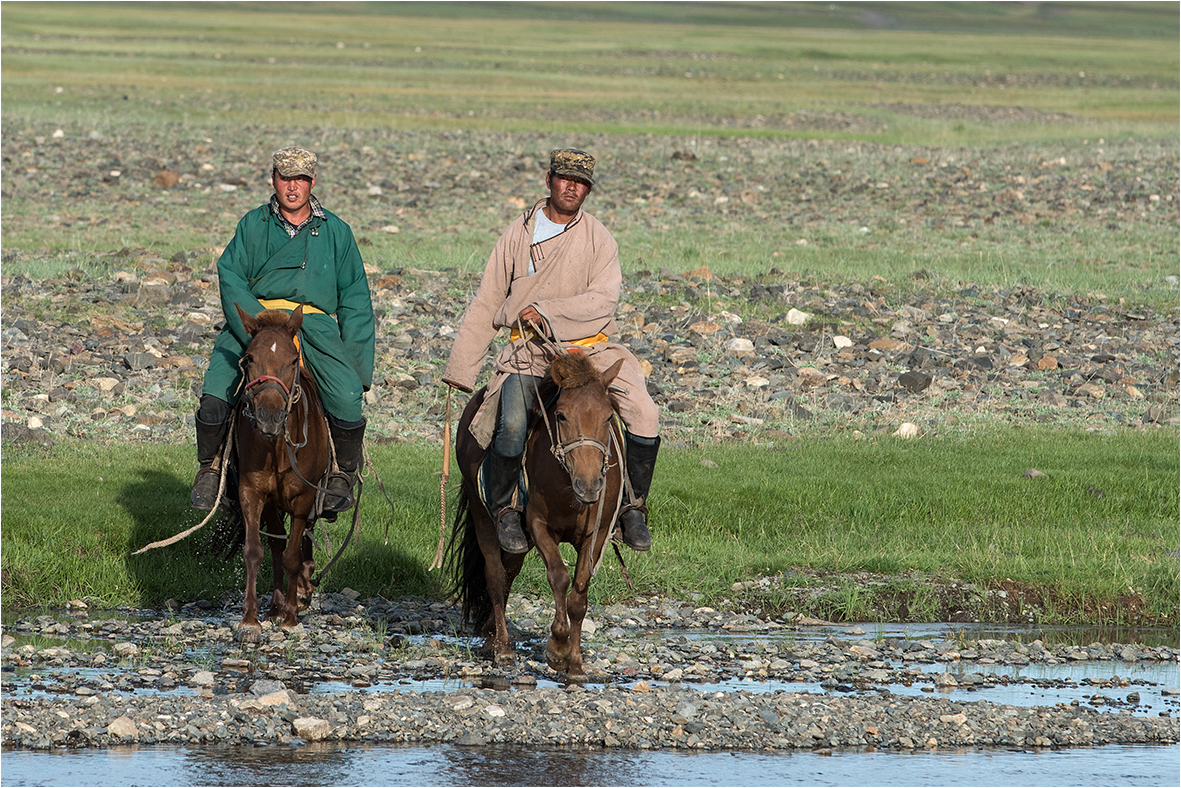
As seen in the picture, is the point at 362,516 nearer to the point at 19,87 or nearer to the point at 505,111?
the point at 505,111

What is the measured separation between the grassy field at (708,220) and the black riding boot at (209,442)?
1306 millimetres

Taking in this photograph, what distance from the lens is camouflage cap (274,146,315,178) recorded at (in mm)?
9750

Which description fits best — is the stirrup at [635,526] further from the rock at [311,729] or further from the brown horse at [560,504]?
the rock at [311,729]

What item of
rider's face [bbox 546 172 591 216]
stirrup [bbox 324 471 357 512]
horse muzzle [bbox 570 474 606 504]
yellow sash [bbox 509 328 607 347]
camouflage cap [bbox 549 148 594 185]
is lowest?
stirrup [bbox 324 471 357 512]

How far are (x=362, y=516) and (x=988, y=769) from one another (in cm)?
616

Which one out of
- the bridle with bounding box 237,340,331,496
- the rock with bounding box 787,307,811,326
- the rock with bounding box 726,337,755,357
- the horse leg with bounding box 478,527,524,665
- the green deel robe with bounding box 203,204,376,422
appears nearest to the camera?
the bridle with bounding box 237,340,331,496

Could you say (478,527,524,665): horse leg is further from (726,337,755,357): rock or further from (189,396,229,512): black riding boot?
(726,337,755,357): rock

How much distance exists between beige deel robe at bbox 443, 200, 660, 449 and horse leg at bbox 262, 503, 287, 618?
→ 73.4 inches

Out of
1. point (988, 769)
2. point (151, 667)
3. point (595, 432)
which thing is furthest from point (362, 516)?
point (988, 769)

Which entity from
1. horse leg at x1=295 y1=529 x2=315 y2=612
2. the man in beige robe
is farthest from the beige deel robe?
horse leg at x1=295 y1=529 x2=315 y2=612

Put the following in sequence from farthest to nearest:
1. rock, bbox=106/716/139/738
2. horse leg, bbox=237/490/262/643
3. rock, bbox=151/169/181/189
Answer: rock, bbox=151/169/181/189 < horse leg, bbox=237/490/262/643 < rock, bbox=106/716/139/738

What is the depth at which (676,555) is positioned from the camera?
11609 millimetres

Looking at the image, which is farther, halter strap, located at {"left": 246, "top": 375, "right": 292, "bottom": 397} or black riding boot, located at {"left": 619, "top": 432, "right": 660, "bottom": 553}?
black riding boot, located at {"left": 619, "top": 432, "right": 660, "bottom": 553}

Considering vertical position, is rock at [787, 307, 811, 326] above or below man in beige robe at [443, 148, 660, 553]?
below
